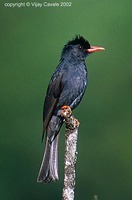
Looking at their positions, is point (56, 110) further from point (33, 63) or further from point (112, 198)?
point (33, 63)

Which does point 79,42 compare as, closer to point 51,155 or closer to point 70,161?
point 51,155

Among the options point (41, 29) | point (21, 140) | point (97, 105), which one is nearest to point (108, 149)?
point (97, 105)

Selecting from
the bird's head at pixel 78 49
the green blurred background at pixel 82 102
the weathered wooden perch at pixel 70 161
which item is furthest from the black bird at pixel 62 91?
the green blurred background at pixel 82 102

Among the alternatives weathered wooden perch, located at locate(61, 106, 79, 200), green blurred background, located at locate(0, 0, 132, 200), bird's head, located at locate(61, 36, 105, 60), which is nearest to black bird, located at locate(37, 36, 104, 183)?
bird's head, located at locate(61, 36, 105, 60)

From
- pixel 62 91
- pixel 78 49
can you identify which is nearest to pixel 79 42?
pixel 78 49

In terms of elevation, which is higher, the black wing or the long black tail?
the black wing

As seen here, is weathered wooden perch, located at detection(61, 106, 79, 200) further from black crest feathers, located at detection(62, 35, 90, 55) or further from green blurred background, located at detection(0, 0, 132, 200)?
green blurred background, located at detection(0, 0, 132, 200)

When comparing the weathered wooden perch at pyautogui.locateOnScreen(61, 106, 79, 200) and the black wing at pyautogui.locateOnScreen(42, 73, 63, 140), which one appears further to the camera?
the black wing at pyautogui.locateOnScreen(42, 73, 63, 140)
